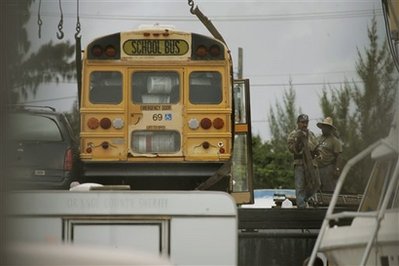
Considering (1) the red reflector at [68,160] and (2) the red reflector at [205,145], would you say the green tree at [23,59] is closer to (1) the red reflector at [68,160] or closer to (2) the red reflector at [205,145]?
(1) the red reflector at [68,160]

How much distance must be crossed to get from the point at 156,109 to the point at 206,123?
394mm

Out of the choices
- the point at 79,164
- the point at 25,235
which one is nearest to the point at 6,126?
the point at 25,235

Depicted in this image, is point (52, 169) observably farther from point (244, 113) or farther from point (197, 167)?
point (244, 113)

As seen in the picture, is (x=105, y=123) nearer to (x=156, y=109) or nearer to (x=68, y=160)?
(x=156, y=109)

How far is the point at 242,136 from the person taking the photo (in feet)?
10.9

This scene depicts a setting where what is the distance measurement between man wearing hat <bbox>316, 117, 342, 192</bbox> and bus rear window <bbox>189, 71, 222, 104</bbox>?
1.70 feet

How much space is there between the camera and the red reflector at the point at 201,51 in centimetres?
325

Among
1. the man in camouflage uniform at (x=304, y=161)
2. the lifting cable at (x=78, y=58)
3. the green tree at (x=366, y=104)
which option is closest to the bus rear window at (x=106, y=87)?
the lifting cable at (x=78, y=58)

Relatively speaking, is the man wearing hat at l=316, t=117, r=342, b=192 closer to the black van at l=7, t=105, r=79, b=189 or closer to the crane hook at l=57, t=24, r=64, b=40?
the black van at l=7, t=105, r=79, b=189

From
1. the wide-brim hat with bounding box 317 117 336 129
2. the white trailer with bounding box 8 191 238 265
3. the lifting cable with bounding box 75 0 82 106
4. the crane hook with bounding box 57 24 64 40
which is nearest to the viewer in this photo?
the white trailer with bounding box 8 191 238 265

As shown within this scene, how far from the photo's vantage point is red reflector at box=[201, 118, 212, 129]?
3.13 m

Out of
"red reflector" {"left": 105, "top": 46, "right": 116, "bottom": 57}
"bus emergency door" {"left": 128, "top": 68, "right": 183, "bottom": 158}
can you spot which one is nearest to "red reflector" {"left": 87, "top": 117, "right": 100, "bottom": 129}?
"bus emergency door" {"left": 128, "top": 68, "right": 183, "bottom": 158}

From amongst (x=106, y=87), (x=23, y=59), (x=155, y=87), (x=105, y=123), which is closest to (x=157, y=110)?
(x=155, y=87)

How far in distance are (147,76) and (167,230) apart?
Result: 953mm
